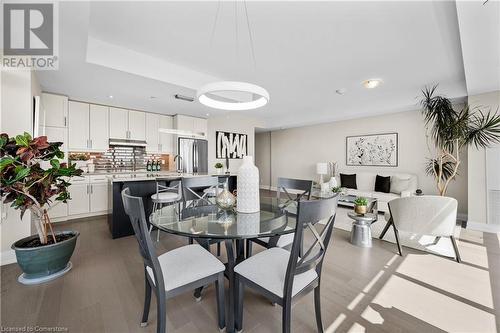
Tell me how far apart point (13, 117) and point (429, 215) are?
5.03m

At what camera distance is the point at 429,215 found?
7.94 ft

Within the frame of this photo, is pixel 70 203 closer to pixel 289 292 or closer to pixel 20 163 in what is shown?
pixel 20 163

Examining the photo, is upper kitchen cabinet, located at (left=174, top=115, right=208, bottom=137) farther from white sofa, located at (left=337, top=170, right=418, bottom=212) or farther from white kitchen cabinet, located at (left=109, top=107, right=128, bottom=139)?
white sofa, located at (left=337, top=170, right=418, bottom=212)

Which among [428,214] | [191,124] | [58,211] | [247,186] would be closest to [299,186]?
[247,186]

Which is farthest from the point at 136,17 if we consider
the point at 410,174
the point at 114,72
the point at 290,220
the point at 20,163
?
the point at 410,174

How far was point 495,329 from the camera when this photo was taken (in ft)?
4.64

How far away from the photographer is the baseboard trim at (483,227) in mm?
3347

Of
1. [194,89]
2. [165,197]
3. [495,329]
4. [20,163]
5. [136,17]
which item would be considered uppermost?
[136,17]

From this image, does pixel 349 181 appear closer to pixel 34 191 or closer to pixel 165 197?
pixel 165 197

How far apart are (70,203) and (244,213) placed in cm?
396

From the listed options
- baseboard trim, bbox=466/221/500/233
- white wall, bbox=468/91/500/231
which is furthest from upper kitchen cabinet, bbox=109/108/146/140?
baseboard trim, bbox=466/221/500/233

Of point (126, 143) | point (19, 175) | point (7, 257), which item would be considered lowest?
point (7, 257)

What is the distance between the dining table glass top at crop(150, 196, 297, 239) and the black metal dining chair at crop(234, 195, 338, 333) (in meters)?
0.22

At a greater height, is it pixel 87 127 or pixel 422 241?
pixel 87 127
